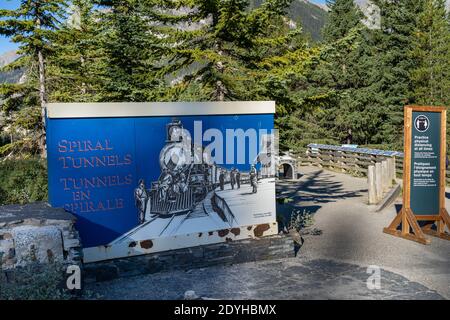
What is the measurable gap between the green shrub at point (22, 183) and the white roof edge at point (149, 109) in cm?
588

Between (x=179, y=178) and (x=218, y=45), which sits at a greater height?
(x=218, y=45)

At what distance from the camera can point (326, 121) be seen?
40125 mm

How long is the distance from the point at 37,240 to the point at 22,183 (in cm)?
746

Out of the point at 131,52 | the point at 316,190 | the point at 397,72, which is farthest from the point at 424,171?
the point at 397,72

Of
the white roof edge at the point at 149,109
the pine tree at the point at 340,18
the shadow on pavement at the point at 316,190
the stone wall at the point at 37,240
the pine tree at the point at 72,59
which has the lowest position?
the shadow on pavement at the point at 316,190

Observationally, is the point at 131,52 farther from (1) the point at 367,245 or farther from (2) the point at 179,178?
(1) the point at 367,245

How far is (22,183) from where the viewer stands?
12.3m

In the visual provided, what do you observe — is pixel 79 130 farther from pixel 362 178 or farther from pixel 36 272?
pixel 362 178

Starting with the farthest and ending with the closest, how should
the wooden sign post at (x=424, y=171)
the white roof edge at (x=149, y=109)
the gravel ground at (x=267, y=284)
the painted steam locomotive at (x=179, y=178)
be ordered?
the wooden sign post at (x=424, y=171) → the painted steam locomotive at (x=179, y=178) → the white roof edge at (x=149, y=109) → the gravel ground at (x=267, y=284)

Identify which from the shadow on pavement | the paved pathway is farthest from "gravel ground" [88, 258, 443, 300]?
the shadow on pavement

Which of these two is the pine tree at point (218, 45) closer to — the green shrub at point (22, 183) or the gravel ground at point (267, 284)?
the green shrub at point (22, 183)

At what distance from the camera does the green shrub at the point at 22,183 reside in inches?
470

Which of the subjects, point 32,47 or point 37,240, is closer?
point 37,240

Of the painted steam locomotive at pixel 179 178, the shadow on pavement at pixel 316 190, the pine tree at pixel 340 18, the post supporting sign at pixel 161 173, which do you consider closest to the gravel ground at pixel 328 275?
the post supporting sign at pixel 161 173
